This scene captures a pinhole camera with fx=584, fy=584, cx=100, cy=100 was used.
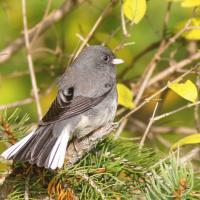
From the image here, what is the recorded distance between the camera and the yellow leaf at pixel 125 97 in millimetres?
3188

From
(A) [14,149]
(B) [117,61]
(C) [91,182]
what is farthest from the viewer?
(B) [117,61]

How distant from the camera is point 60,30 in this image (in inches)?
179

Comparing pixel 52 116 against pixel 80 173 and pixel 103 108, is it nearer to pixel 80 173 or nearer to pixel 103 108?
pixel 103 108

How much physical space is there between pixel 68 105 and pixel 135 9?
2.04ft

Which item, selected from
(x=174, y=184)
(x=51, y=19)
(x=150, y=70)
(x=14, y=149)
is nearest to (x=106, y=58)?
(x=150, y=70)

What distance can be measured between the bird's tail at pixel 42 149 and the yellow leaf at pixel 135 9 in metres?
0.69

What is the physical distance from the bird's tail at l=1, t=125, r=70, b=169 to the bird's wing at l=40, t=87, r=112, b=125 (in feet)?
0.20

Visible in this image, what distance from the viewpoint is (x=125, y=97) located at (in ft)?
10.6

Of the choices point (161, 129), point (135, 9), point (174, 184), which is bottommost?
point (174, 184)

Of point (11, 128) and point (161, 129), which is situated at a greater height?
point (161, 129)

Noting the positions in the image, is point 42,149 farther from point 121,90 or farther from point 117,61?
point 117,61

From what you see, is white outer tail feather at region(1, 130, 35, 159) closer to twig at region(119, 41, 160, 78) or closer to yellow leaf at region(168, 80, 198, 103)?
yellow leaf at region(168, 80, 198, 103)

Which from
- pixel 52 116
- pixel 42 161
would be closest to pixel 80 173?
pixel 42 161

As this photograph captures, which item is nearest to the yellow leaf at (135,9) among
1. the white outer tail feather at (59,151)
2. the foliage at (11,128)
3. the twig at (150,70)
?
the twig at (150,70)
